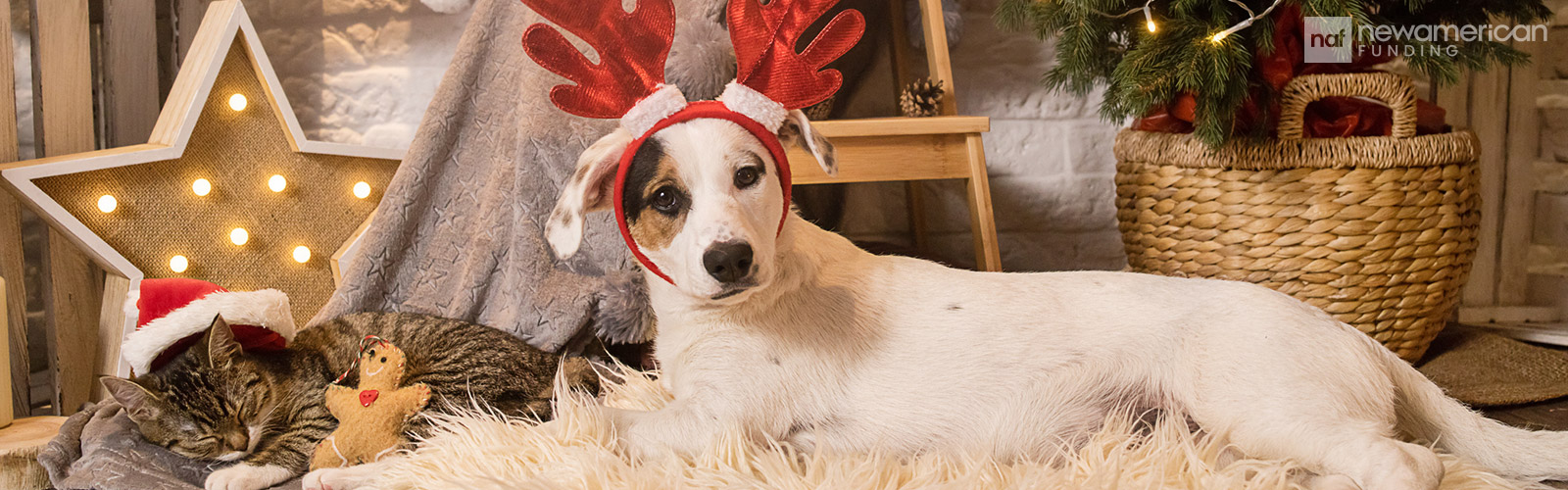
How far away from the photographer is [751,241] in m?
1.23

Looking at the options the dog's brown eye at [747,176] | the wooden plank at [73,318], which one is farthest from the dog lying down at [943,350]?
the wooden plank at [73,318]

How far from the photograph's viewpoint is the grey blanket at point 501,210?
1.97 metres

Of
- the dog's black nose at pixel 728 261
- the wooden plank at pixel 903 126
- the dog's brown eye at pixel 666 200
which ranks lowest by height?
the dog's black nose at pixel 728 261

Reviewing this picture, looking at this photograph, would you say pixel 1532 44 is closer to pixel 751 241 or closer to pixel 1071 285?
pixel 1071 285

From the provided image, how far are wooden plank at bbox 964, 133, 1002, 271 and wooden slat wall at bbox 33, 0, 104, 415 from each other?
6.37 feet

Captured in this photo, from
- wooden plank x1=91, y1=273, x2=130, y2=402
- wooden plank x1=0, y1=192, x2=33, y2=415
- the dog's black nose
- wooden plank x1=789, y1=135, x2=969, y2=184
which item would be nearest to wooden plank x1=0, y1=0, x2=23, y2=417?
wooden plank x1=0, y1=192, x2=33, y2=415

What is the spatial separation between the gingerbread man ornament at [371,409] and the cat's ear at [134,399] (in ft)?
0.92

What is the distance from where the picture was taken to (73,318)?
196cm

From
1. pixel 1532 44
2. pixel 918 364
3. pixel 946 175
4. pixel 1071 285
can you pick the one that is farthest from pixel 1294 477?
pixel 1532 44

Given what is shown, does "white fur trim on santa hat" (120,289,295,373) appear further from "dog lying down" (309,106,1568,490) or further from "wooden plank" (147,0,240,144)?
"dog lying down" (309,106,1568,490)

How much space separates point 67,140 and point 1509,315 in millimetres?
3709

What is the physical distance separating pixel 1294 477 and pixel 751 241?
31.3 inches

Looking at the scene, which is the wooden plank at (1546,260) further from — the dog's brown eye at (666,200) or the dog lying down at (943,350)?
the dog's brown eye at (666,200)

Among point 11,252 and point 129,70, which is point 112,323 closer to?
point 11,252
